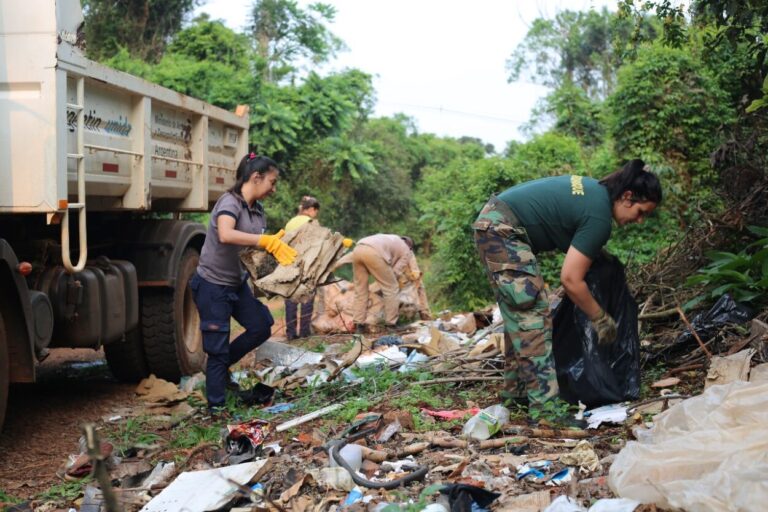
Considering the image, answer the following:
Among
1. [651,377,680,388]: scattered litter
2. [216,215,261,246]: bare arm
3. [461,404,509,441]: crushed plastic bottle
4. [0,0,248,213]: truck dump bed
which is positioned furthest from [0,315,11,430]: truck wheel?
[651,377,680,388]: scattered litter

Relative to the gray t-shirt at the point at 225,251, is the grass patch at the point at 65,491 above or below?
below

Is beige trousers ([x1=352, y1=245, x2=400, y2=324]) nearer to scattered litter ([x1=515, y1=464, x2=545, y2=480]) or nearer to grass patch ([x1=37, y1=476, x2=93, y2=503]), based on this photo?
grass patch ([x1=37, y1=476, x2=93, y2=503])

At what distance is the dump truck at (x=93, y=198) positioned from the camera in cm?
504

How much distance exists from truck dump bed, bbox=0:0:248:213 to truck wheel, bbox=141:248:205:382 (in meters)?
0.79

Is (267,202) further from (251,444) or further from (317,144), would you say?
(251,444)

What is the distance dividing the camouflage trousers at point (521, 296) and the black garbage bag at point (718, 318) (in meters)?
1.46

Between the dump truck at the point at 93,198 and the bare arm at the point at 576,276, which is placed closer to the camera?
the bare arm at the point at 576,276

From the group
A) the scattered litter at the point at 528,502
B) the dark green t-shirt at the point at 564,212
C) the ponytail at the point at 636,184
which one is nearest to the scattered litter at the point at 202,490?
the scattered litter at the point at 528,502

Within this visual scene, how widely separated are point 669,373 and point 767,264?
95cm

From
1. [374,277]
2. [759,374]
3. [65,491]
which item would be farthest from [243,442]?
[374,277]

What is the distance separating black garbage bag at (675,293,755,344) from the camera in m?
5.71

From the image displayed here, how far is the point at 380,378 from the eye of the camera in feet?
20.4

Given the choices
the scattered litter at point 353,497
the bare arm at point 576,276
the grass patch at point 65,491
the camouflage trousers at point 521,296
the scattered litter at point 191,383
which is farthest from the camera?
the scattered litter at point 191,383

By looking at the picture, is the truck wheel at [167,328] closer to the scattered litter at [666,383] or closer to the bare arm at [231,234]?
the bare arm at [231,234]
